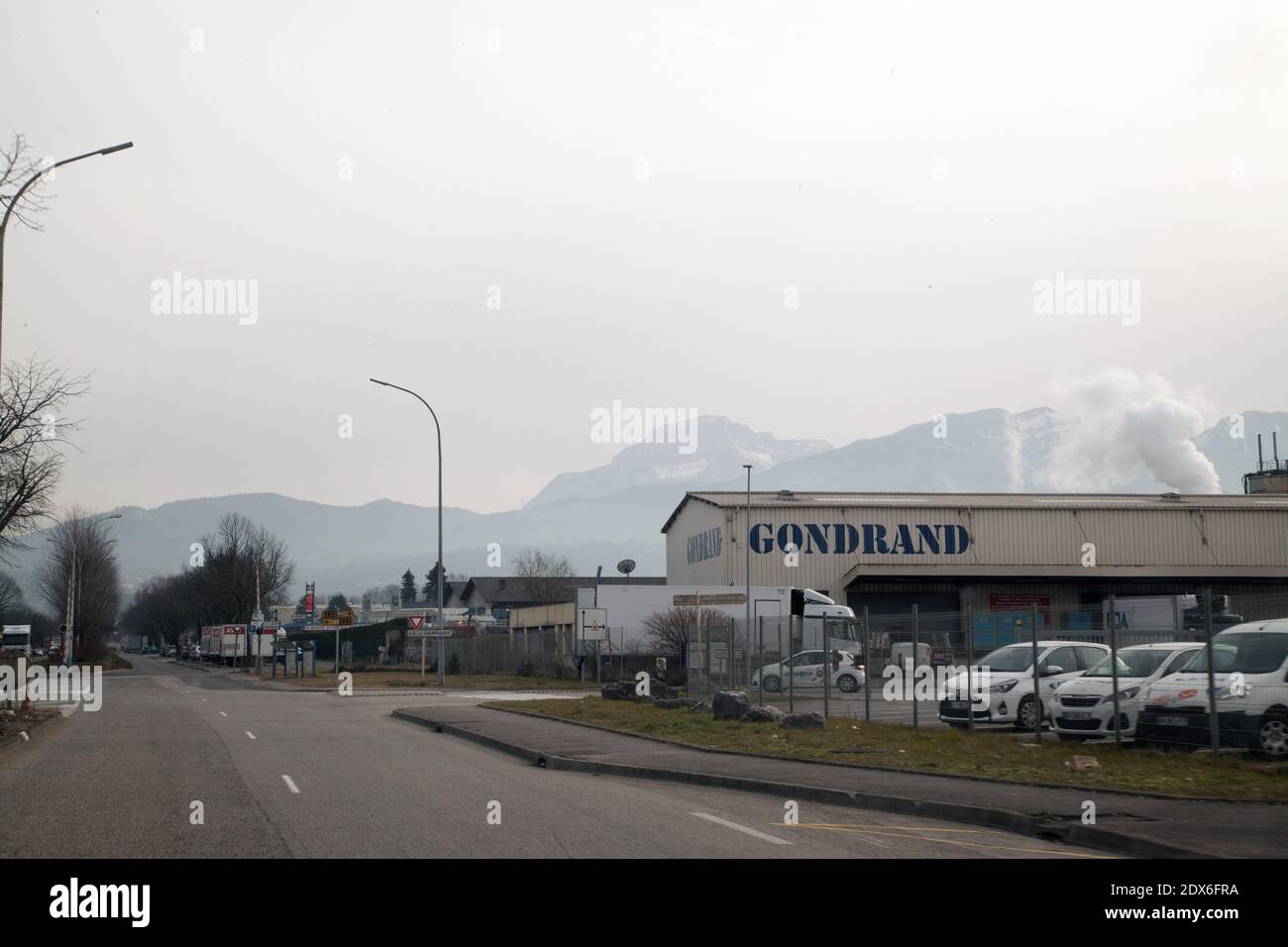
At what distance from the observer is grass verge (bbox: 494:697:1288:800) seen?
49.1ft

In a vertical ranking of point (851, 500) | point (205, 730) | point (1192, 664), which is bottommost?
point (205, 730)

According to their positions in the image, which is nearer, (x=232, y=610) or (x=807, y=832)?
(x=807, y=832)

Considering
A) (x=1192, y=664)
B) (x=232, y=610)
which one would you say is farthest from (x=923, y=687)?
(x=232, y=610)

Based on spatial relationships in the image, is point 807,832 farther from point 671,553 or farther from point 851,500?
point 671,553

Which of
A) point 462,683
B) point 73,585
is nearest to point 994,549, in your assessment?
point 462,683

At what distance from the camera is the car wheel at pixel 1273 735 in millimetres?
16625

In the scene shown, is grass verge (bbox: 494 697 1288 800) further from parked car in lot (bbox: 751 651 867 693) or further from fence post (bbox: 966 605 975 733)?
parked car in lot (bbox: 751 651 867 693)

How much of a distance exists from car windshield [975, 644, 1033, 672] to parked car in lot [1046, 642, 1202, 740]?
6.78 feet

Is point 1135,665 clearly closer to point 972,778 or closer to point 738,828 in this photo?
point 972,778

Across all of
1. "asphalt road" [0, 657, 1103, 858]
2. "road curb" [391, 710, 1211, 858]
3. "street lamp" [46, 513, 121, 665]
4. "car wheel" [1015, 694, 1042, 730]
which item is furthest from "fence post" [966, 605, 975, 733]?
"street lamp" [46, 513, 121, 665]

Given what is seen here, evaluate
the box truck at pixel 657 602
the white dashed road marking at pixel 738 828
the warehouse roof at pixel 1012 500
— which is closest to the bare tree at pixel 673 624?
the box truck at pixel 657 602

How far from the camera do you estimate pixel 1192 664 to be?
1830 centimetres

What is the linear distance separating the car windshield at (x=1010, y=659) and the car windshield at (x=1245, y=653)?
4477 mm
